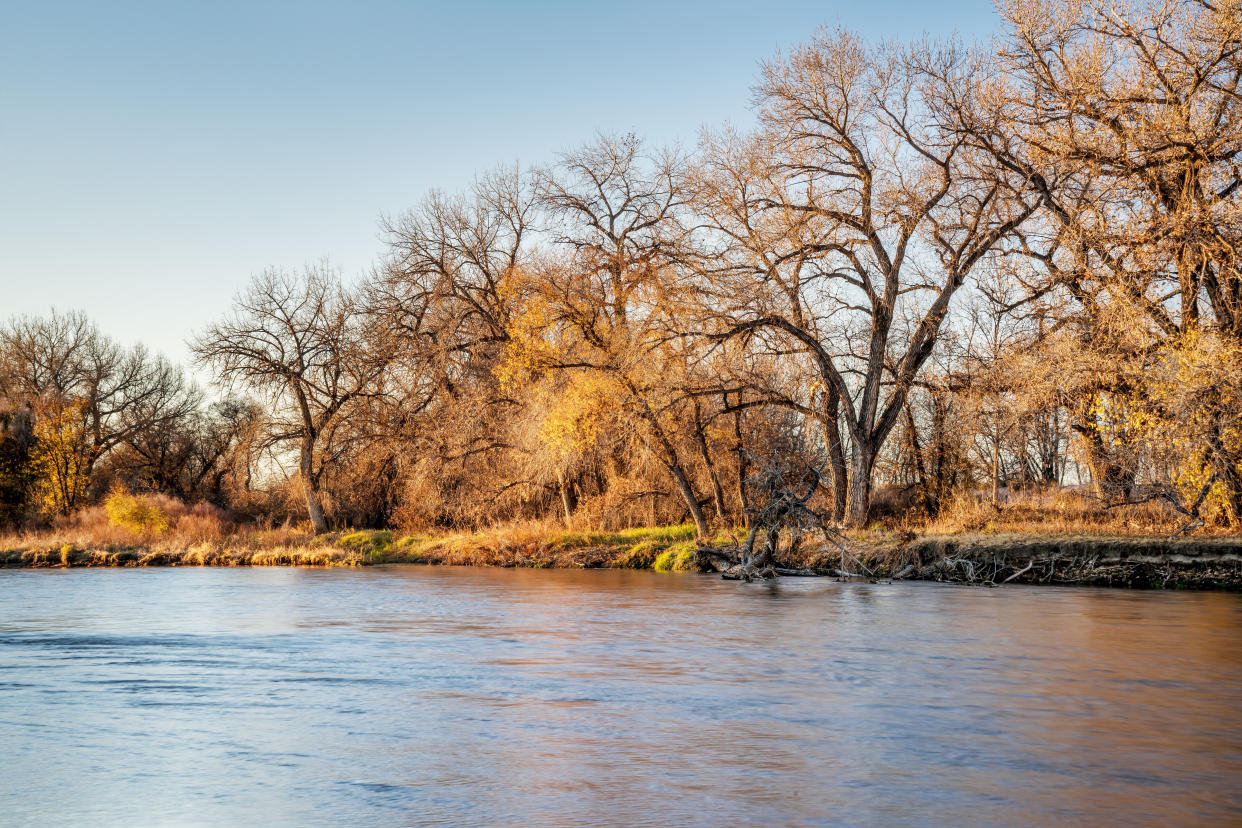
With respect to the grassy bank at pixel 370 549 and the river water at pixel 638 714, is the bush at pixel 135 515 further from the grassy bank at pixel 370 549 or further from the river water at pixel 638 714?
the river water at pixel 638 714

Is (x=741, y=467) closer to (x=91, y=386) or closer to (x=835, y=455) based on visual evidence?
(x=835, y=455)

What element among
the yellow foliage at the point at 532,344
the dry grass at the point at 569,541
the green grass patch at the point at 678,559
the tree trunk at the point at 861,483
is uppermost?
the yellow foliage at the point at 532,344

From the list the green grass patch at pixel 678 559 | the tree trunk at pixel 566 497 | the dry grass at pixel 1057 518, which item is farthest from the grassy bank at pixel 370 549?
the dry grass at pixel 1057 518

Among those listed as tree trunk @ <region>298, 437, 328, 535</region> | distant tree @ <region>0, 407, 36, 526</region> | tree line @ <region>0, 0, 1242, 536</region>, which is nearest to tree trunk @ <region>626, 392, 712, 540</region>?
tree line @ <region>0, 0, 1242, 536</region>

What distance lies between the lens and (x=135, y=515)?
137 feet

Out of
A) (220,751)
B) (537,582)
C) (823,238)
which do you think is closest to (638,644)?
(220,751)

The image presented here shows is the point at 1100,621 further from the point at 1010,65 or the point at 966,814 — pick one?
the point at 1010,65

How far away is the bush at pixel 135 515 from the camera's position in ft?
137

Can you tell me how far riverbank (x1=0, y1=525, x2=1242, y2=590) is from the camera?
21391mm

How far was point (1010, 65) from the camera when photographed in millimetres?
24938

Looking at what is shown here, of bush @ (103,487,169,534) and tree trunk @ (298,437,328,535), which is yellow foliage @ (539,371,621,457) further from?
bush @ (103,487,169,534)

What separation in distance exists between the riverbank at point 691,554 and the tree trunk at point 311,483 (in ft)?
4.68

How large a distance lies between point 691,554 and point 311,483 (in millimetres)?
20294

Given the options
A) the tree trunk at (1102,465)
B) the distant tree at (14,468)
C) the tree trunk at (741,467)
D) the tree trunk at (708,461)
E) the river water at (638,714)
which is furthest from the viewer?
the distant tree at (14,468)
